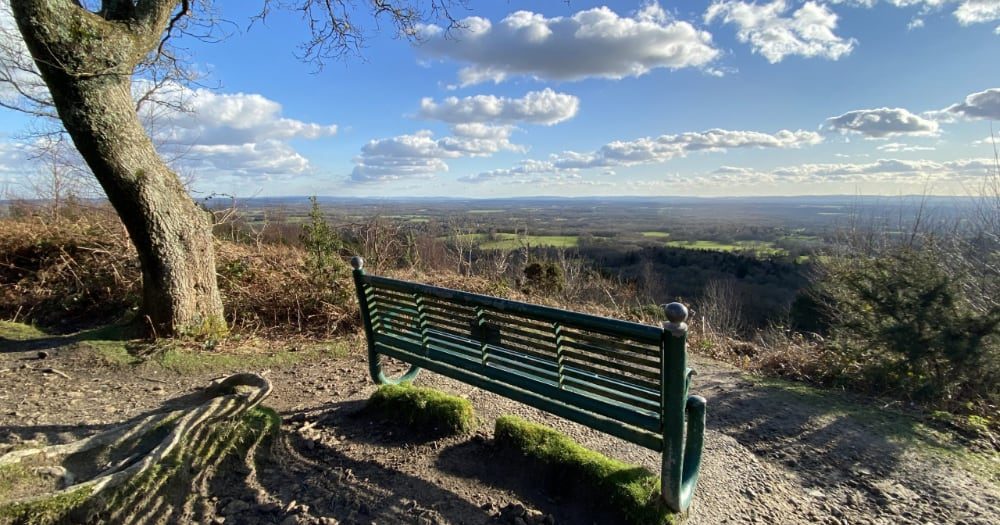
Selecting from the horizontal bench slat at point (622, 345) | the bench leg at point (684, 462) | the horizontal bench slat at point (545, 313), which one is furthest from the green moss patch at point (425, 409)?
the bench leg at point (684, 462)

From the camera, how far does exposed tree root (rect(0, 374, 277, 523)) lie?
2135 mm

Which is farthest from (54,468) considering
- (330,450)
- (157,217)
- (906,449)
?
(906,449)

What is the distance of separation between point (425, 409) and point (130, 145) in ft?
13.4

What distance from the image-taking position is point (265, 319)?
638 centimetres

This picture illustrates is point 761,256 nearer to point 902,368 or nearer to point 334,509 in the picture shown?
point 902,368

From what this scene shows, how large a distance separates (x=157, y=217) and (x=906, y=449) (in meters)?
7.23

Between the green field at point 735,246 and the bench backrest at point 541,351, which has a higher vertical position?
the bench backrest at point 541,351

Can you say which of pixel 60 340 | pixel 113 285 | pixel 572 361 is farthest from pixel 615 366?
pixel 113 285

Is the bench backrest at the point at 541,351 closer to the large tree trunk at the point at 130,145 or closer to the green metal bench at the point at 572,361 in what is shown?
the green metal bench at the point at 572,361

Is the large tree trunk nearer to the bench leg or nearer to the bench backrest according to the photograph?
the bench backrest

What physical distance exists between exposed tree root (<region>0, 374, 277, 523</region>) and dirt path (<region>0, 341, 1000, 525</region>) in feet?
0.44

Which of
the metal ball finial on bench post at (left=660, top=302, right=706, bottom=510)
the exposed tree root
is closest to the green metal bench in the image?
the metal ball finial on bench post at (left=660, top=302, right=706, bottom=510)

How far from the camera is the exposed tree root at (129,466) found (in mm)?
2135

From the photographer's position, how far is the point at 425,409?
3396 millimetres
